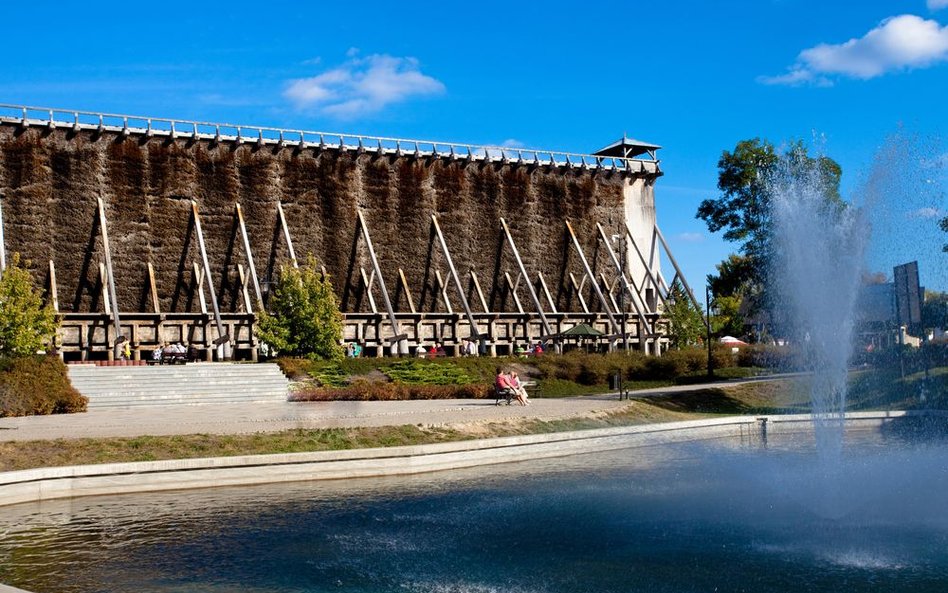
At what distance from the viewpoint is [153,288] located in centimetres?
4647

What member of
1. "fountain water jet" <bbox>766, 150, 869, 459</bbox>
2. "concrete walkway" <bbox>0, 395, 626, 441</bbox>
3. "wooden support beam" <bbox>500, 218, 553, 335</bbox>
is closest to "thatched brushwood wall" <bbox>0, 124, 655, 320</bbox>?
"wooden support beam" <bbox>500, 218, 553, 335</bbox>

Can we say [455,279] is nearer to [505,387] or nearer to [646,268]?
[646,268]

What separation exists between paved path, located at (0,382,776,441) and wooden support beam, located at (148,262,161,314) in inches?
705

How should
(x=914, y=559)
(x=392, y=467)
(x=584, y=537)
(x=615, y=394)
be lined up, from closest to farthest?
(x=914, y=559) < (x=584, y=537) < (x=392, y=467) < (x=615, y=394)

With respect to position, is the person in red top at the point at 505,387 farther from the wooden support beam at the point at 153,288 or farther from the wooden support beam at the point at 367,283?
the wooden support beam at the point at 367,283

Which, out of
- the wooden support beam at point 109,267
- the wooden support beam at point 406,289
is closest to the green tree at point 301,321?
the wooden support beam at point 109,267

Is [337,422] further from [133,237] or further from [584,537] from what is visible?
[133,237]

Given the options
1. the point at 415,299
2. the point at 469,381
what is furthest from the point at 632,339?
the point at 469,381

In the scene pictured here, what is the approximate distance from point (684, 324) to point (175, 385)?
32651mm

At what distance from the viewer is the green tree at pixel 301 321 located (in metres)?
39.4

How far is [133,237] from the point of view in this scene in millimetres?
48344

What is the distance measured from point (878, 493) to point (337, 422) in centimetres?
1188

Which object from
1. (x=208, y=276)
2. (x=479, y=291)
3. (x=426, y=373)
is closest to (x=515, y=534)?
(x=426, y=373)

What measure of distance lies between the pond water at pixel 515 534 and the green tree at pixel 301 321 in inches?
908
